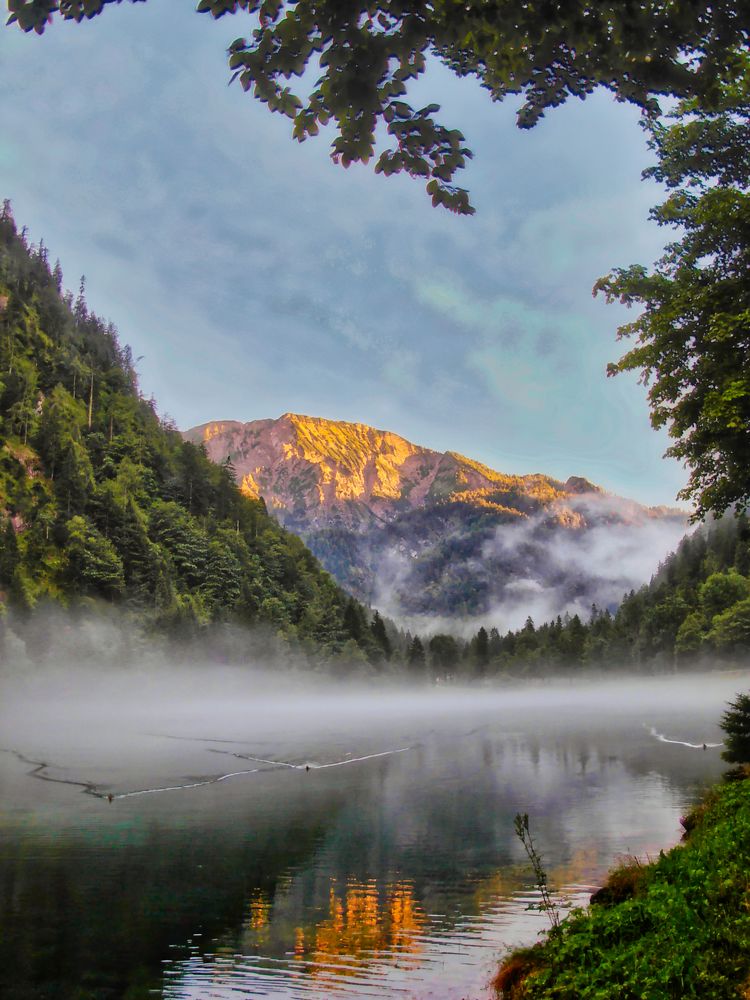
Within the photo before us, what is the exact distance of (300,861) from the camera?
63.8 feet

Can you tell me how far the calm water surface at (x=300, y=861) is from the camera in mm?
11625

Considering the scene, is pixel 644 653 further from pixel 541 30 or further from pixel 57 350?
pixel 541 30

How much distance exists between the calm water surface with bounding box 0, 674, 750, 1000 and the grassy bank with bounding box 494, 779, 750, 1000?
263 centimetres

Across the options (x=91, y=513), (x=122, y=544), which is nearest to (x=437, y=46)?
(x=122, y=544)

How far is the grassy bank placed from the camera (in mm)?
5879

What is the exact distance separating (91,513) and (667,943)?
538 feet

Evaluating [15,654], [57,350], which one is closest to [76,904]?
[15,654]

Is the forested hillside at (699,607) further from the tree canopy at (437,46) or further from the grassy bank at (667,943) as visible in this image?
the tree canopy at (437,46)

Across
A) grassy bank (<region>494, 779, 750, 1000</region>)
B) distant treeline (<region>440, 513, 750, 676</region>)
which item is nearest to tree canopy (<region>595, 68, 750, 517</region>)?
grassy bank (<region>494, 779, 750, 1000</region>)

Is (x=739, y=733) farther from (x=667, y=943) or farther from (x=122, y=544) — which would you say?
(x=122, y=544)

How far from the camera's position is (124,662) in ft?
455

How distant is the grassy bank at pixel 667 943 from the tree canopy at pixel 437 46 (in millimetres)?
6659

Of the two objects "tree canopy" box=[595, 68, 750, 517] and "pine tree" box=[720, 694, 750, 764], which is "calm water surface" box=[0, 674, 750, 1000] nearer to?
"pine tree" box=[720, 694, 750, 764]

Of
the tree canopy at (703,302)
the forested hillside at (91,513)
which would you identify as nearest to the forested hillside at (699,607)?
the forested hillside at (91,513)
